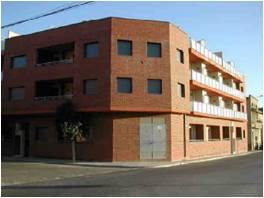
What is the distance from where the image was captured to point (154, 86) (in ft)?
101

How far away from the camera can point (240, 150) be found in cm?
5231

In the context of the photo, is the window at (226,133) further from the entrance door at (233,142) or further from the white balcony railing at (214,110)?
the white balcony railing at (214,110)

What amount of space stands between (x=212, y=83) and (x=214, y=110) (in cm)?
281

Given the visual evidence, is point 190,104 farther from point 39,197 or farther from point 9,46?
point 39,197

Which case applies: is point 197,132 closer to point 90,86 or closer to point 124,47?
point 124,47

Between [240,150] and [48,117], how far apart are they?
28292mm

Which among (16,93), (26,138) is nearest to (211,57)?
(16,93)

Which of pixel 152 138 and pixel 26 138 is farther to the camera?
pixel 26 138

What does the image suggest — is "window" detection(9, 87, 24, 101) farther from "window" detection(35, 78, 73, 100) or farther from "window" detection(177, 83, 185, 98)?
"window" detection(177, 83, 185, 98)

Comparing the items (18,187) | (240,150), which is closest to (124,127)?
(18,187)

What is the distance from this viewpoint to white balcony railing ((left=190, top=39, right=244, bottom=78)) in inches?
1464

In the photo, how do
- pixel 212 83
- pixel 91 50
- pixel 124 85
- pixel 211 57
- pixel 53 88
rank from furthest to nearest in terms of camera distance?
pixel 212 83 < pixel 211 57 < pixel 53 88 < pixel 91 50 < pixel 124 85

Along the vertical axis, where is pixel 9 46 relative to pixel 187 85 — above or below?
above

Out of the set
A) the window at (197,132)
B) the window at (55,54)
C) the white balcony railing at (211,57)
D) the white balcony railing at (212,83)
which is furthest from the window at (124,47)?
the window at (197,132)
